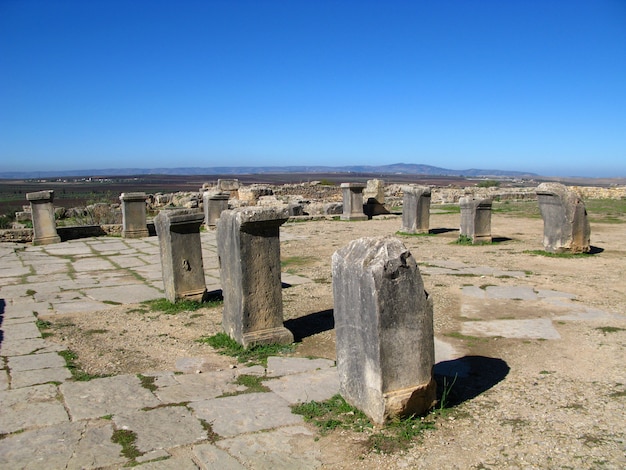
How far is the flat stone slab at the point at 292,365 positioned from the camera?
181 inches

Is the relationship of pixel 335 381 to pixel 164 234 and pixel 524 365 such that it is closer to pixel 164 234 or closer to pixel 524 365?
pixel 524 365

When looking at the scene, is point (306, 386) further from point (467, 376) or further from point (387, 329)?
point (467, 376)

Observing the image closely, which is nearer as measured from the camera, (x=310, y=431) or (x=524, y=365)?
(x=310, y=431)

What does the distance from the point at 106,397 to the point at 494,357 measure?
3.39 metres

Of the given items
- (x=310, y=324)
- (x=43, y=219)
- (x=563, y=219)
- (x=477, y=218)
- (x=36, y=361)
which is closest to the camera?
(x=36, y=361)

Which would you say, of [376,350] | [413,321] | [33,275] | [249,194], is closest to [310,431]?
[376,350]

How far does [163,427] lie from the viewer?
11.5 feet

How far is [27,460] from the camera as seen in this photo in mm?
3086

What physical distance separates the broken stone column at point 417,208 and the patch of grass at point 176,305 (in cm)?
783

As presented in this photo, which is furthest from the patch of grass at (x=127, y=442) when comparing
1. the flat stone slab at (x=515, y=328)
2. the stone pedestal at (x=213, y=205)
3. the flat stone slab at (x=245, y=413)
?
the stone pedestal at (x=213, y=205)

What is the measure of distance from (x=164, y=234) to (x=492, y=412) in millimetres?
4957

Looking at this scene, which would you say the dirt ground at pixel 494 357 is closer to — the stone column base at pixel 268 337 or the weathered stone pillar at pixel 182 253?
the stone column base at pixel 268 337

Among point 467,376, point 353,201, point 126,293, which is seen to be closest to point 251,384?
point 467,376

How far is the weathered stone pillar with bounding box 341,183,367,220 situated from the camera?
1788 cm
